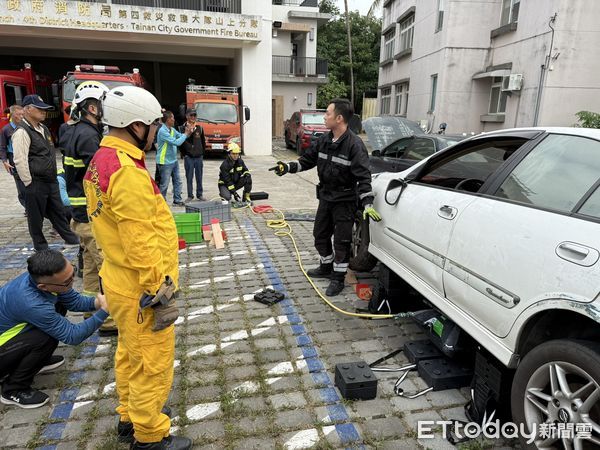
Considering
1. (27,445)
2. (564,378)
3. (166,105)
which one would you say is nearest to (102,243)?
(27,445)

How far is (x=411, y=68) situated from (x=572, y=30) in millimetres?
8493

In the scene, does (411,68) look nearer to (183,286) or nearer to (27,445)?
(183,286)

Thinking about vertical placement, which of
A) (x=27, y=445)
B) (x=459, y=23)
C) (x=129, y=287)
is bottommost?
(x=27, y=445)

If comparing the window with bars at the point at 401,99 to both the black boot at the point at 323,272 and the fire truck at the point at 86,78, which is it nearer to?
the fire truck at the point at 86,78

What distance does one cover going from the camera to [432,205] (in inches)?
114

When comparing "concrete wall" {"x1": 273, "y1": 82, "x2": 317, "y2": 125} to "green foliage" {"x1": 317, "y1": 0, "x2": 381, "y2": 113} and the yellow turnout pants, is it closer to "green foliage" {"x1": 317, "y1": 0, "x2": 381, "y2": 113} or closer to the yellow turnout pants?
"green foliage" {"x1": 317, "y1": 0, "x2": 381, "y2": 113}

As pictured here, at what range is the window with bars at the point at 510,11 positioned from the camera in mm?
13106

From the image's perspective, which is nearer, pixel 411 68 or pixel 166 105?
pixel 411 68

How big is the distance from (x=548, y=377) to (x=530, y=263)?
0.52 metres

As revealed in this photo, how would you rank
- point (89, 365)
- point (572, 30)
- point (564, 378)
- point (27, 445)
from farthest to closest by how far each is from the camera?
point (572, 30), point (89, 365), point (27, 445), point (564, 378)

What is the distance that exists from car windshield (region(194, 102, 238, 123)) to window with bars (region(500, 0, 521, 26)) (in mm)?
9598

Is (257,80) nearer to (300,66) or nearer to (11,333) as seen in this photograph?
(300,66)

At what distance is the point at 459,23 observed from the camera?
14289 millimetres

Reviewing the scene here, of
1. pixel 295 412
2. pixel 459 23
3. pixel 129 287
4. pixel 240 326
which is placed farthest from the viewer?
pixel 459 23
